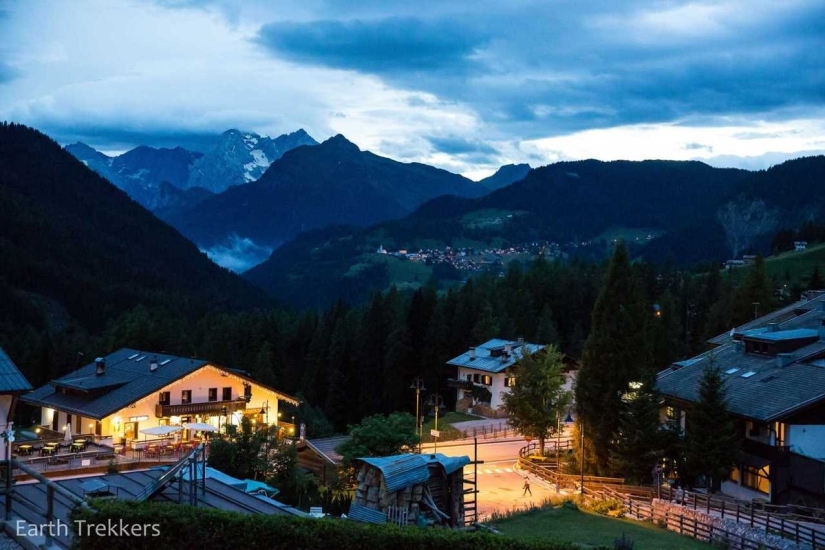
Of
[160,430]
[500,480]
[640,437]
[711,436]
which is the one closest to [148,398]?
[160,430]

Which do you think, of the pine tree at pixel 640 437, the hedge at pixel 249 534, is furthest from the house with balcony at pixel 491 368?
the hedge at pixel 249 534

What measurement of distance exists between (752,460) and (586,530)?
10.9 meters

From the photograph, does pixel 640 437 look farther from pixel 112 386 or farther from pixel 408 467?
pixel 112 386

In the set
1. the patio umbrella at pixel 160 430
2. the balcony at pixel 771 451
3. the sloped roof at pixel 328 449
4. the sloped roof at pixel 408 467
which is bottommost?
the sloped roof at pixel 328 449

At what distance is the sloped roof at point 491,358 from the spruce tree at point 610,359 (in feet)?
96.6

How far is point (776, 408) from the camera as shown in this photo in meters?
39.0

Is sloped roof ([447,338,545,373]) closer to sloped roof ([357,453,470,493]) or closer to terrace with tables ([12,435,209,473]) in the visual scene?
terrace with tables ([12,435,209,473])

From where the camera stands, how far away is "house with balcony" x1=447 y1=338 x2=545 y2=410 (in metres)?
79.1

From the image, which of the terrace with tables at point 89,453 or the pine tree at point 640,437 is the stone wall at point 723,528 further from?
the terrace with tables at point 89,453

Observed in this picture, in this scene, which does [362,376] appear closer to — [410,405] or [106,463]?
[410,405]

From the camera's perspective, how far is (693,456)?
39438 mm

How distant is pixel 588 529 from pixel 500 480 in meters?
14.2

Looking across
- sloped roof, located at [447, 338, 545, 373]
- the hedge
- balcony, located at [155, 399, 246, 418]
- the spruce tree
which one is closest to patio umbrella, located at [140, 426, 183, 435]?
balcony, located at [155, 399, 246, 418]

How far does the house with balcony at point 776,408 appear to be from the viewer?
38.2 meters
